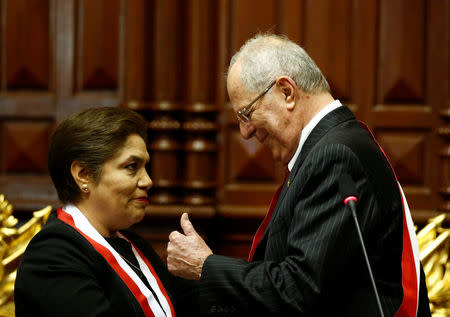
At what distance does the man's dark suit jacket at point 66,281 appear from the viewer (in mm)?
1808

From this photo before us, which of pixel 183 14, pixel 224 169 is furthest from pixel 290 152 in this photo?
pixel 183 14

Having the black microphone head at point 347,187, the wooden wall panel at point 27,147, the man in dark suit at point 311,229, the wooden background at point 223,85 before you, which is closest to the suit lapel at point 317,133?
the man in dark suit at point 311,229

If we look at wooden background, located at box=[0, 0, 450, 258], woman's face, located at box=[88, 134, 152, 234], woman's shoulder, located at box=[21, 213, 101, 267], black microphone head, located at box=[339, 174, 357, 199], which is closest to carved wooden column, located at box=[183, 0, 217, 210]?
wooden background, located at box=[0, 0, 450, 258]

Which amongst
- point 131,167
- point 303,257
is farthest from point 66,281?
point 303,257

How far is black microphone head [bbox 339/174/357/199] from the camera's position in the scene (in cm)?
159

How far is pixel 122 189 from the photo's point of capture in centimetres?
210

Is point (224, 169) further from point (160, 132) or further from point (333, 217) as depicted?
point (333, 217)

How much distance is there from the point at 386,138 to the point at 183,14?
1413mm

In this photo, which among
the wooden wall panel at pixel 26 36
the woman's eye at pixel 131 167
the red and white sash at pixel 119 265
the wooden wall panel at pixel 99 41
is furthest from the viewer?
the wooden wall panel at pixel 26 36

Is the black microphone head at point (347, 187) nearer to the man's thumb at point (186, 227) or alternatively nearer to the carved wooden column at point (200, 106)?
the man's thumb at point (186, 227)

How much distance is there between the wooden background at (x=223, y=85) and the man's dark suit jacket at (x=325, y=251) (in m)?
1.78

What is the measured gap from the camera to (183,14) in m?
3.77

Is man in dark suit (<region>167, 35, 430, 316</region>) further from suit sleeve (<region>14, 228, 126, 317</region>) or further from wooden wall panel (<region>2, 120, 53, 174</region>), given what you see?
wooden wall panel (<region>2, 120, 53, 174</region>)

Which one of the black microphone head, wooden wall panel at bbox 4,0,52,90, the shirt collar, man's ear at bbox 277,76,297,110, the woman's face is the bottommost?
the woman's face
